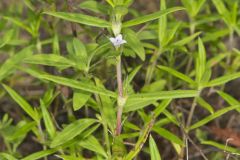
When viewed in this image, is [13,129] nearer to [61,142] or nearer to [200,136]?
[61,142]

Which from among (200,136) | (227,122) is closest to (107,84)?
(200,136)

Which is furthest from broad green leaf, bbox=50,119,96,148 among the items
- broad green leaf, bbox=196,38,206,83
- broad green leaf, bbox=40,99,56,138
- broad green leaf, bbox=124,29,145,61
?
broad green leaf, bbox=196,38,206,83

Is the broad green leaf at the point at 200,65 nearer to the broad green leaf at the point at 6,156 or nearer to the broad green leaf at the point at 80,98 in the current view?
the broad green leaf at the point at 80,98

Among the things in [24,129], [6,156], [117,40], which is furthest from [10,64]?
[117,40]

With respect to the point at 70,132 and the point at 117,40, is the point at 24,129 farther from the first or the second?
the point at 117,40

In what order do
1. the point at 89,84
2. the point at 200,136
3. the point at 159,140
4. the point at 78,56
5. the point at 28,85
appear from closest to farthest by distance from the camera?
the point at 89,84
the point at 78,56
the point at 200,136
the point at 159,140
the point at 28,85
